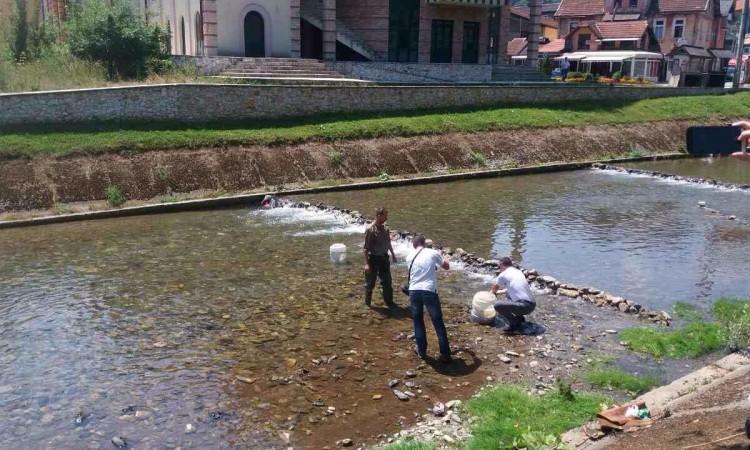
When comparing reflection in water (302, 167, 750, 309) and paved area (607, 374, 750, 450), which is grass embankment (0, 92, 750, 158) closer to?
reflection in water (302, 167, 750, 309)

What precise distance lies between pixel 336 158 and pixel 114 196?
9857 mm

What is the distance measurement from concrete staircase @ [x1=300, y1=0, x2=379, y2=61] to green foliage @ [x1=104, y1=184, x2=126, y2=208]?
2444 centimetres

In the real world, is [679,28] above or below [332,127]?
above

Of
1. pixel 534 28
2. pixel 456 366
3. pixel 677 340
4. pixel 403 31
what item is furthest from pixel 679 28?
pixel 456 366

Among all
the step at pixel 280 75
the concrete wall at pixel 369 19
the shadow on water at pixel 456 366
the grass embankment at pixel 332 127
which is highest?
the concrete wall at pixel 369 19

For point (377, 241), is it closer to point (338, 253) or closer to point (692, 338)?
point (338, 253)

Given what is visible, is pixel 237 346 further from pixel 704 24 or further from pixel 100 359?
pixel 704 24

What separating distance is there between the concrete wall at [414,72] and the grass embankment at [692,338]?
104ft

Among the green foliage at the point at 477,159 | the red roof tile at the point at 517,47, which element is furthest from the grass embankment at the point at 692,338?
the red roof tile at the point at 517,47

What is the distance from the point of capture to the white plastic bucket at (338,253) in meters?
16.2

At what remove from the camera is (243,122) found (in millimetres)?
29672

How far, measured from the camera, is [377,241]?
1301 centimetres

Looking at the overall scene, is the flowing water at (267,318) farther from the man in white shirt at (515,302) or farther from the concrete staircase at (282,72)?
the concrete staircase at (282,72)

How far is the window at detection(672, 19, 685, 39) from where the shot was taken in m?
70.6
